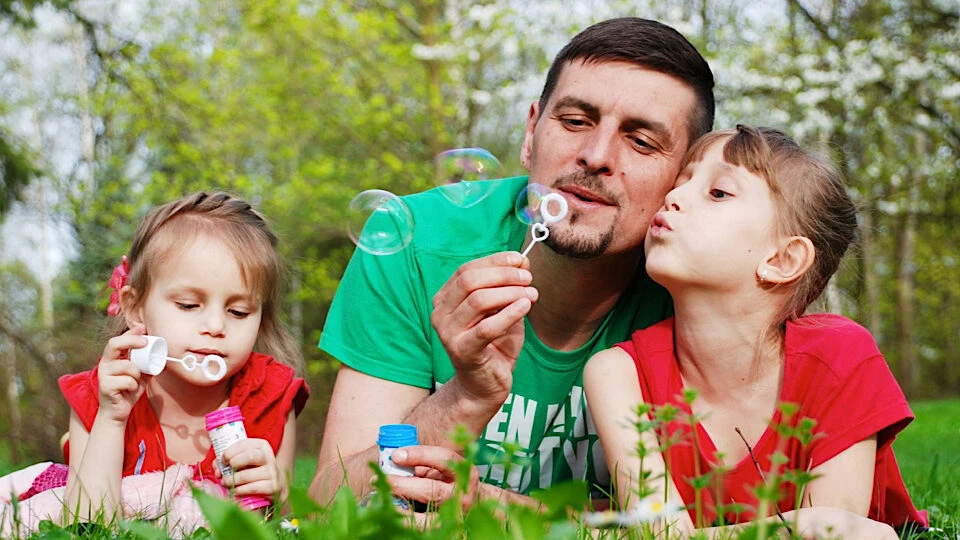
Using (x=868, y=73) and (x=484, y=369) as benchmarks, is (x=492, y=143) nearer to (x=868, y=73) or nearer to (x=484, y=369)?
(x=868, y=73)

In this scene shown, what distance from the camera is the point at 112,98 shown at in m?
13.5

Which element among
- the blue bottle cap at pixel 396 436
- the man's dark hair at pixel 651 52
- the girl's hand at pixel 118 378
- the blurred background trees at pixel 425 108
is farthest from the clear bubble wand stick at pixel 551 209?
the blurred background trees at pixel 425 108

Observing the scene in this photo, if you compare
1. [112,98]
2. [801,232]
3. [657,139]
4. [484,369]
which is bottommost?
[484,369]

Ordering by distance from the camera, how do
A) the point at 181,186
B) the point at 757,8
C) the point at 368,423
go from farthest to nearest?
the point at 757,8 < the point at 181,186 < the point at 368,423

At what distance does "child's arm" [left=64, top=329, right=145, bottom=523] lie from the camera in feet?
7.82

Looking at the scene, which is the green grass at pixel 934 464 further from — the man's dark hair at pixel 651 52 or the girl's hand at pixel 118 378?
the girl's hand at pixel 118 378

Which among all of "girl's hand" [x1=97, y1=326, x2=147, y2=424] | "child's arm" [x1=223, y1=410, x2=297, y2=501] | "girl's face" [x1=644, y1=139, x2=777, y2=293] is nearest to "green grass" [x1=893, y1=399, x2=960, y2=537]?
"girl's face" [x1=644, y1=139, x2=777, y2=293]

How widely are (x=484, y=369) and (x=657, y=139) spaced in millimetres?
875

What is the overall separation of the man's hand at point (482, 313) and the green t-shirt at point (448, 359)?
1.51 ft

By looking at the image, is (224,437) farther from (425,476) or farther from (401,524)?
(401,524)

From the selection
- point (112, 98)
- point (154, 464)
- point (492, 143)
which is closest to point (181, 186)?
point (112, 98)

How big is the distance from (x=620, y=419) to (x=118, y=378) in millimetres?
1246

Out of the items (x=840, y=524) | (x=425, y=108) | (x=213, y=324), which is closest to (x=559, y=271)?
(x=213, y=324)

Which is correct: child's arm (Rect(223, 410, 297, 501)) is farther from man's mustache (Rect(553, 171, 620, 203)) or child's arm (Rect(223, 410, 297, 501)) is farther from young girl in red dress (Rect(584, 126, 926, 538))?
man's mustache (Rect(553, 171, 620, 203))
